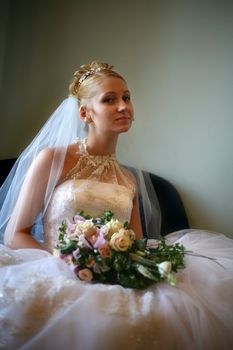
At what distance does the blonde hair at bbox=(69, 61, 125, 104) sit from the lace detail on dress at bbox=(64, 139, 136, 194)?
22 cm

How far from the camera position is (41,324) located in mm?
795

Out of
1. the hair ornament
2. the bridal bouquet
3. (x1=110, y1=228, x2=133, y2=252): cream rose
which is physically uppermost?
the hair ornament

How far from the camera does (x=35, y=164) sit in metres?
1.40

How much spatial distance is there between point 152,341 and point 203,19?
A: 1.72m

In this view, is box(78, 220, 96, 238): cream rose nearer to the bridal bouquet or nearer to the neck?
the bridal bouquet

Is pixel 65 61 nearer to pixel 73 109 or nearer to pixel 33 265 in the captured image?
pixel 73 109

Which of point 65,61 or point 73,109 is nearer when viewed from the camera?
point 73,109

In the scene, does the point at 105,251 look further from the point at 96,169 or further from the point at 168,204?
the point at 168,204

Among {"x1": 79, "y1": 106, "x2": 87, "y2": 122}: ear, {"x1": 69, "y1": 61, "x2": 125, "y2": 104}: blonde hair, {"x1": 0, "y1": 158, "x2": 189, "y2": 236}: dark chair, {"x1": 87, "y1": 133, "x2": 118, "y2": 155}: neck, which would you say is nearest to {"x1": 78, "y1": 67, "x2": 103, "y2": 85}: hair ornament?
{"x1": 69, "y1": 61, "x2": 125, "y2": 104}: blonde hair

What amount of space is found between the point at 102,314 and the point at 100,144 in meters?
0.88

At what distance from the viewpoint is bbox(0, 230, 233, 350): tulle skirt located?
0.77m

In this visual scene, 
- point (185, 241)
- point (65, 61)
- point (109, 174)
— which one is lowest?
point (185, 241)

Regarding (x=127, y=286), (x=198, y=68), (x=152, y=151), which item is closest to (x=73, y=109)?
(x=152, y=151)

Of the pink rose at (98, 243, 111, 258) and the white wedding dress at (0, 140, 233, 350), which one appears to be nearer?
the white wedding dress at (0, 140, 233, 350)
